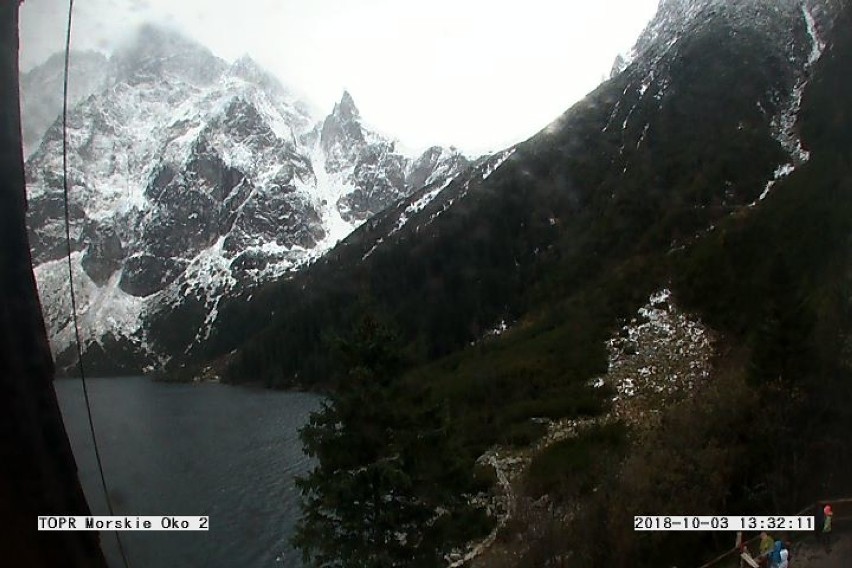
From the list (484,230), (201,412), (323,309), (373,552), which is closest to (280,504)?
(373,552)

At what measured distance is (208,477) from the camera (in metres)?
37.6

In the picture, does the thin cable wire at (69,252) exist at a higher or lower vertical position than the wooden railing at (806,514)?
higher

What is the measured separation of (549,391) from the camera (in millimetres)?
45188

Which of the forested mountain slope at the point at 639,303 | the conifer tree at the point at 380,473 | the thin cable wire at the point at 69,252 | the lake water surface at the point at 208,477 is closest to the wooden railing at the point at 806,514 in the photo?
the forested mountain slope at the point at 639,303

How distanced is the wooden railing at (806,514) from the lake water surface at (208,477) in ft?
38.6

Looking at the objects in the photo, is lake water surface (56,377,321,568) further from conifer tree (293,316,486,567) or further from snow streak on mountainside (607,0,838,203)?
snow streak on mountainside (607,0,838,203)

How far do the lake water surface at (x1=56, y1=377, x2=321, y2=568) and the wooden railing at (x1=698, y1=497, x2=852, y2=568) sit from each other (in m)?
11.8

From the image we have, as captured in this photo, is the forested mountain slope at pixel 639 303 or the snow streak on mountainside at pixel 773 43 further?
the snow streak on mountainside at pixel 773 43

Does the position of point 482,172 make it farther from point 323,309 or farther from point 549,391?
point 549,391

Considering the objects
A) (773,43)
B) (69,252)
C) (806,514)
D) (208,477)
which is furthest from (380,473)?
(773,43)

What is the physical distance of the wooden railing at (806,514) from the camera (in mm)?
12375

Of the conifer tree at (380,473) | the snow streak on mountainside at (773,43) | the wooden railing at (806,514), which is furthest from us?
the snow streak on mountainside at (773,43)

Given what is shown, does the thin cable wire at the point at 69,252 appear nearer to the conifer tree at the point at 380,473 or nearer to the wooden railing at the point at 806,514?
the conifer tree at the point at 380,473

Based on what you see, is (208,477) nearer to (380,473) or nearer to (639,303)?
(380,473)
